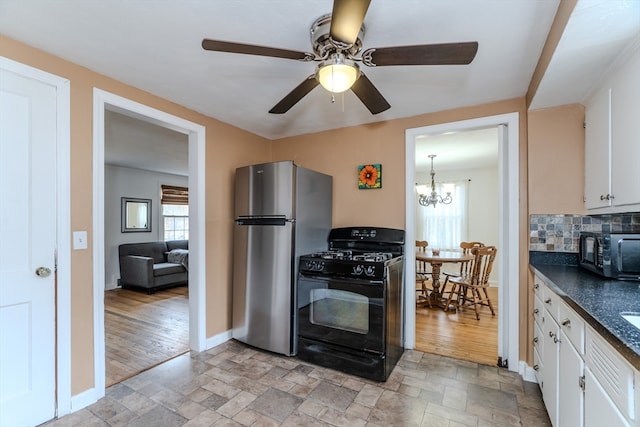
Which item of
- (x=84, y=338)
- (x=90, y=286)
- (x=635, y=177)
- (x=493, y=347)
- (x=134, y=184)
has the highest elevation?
(x=134, y=184)

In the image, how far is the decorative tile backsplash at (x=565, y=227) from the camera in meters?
2.12

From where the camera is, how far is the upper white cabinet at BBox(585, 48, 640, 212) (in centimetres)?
148

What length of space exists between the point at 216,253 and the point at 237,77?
5.47 ft

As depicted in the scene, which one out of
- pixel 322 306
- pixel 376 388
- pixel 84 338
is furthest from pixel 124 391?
pixel 376 388

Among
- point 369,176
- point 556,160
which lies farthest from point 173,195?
point 556,160

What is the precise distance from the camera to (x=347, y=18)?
1141 millimetres

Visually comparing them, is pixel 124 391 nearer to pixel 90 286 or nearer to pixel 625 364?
pixel 90 286

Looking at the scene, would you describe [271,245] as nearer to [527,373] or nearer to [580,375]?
[580,375]

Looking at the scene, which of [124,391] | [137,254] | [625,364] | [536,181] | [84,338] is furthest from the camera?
[137,254]

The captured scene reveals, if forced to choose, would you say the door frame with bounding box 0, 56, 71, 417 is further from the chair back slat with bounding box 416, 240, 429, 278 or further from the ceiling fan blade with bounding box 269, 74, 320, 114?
the chair back slat with bounding box 416, 240, 429, 278

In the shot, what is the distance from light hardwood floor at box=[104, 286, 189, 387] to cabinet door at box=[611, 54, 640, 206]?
348cm

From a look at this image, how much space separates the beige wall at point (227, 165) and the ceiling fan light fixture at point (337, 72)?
5.13 feet

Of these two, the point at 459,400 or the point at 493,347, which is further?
the point at 493,347

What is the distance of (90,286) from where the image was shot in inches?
79.4
